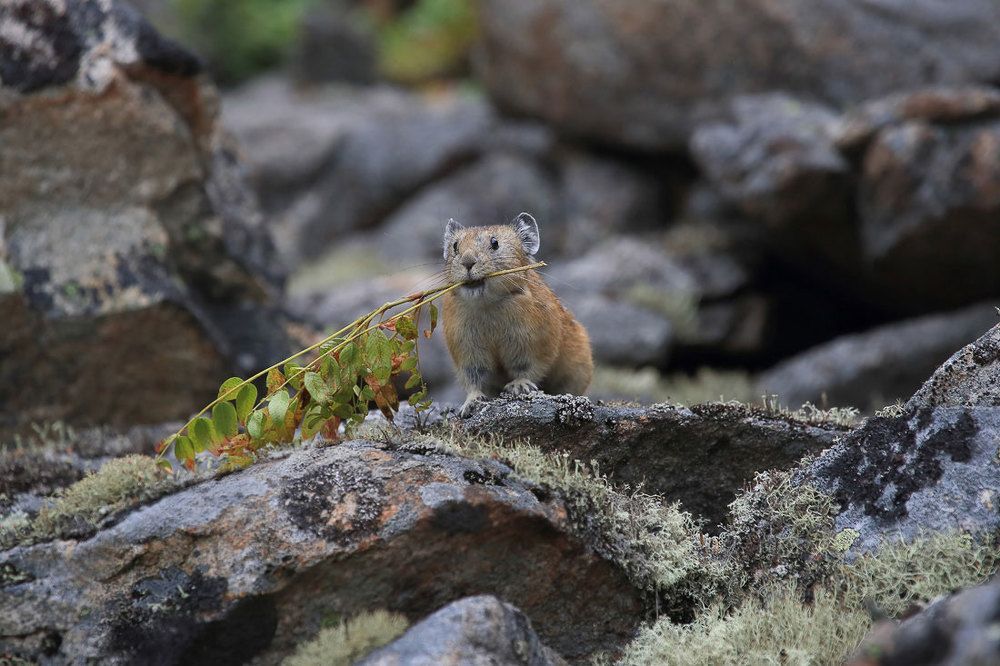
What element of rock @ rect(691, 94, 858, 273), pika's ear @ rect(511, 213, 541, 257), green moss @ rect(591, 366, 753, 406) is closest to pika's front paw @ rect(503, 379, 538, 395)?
pika's ear @ rect(511, 213, 541, 257)

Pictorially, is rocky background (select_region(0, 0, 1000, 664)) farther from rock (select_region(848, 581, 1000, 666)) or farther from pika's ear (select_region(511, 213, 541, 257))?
pika's ear (select_region(511, 213, 541, 257))

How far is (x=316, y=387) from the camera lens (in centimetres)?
668

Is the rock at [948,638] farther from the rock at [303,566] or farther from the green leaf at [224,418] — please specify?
the green leaf at [224,418]

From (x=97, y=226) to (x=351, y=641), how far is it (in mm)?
6774

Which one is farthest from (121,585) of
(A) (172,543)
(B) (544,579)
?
(B) (544,579)

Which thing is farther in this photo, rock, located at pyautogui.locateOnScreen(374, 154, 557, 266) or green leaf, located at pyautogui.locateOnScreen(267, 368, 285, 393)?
rock, located at pyautogui.locateOnScreen(374, 154, 557, 266)

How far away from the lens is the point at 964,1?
16609 millimetres

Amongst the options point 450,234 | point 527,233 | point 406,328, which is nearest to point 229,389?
point 406,328

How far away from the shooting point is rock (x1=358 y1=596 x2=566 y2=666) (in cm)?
502

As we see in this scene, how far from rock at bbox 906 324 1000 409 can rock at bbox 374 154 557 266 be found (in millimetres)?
13026

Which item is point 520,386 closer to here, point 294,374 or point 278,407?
point 294,374

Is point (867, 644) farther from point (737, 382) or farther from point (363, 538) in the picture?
point (737, 382)

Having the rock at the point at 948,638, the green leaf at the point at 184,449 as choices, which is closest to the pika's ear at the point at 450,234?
the green leaf at the point at 184,449

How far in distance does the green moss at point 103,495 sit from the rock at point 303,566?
0.18 meters
